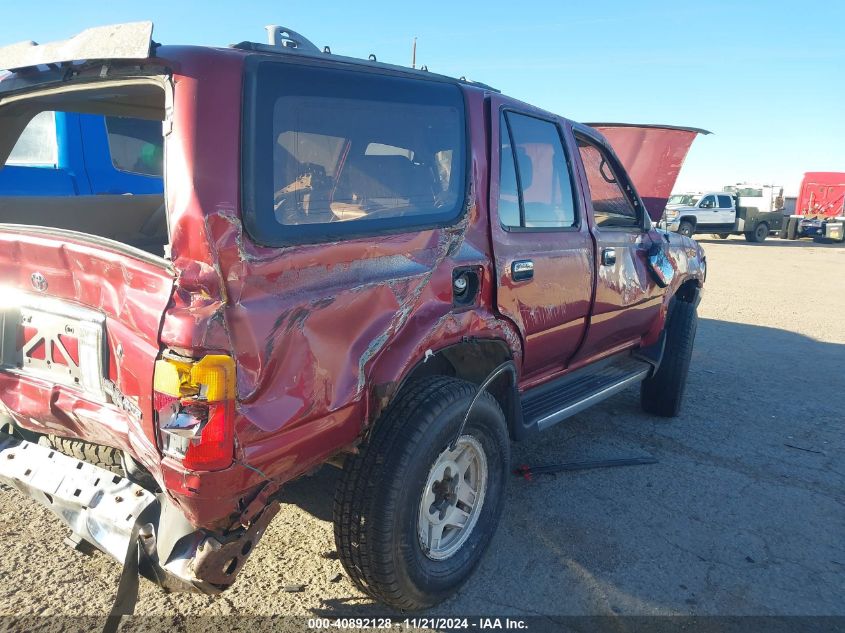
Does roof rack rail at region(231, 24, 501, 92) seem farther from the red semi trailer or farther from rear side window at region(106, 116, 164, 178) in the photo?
the red semi trailer

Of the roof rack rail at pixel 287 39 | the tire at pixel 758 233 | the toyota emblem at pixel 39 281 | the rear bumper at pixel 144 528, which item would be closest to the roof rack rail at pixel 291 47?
the roof rack rail at pixel 287 39

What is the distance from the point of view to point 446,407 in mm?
2332

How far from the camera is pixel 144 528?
190 cm

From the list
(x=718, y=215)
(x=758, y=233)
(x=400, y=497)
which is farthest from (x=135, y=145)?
(x=758, y=233)

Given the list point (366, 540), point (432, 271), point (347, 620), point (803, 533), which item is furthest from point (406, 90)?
point (803, 533)

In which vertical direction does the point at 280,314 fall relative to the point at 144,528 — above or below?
above

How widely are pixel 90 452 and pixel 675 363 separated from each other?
A: 3.76m

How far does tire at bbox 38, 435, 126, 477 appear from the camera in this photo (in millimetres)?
2217

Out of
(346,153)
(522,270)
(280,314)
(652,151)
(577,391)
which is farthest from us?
(652,151)

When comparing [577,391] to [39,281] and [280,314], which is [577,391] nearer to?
[280,314]

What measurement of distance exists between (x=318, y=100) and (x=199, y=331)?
0.89 meters

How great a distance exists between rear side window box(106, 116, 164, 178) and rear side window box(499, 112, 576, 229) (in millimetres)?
3816

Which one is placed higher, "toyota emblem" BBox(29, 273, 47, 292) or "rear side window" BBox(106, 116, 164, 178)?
"rear side window" BBox(106, 116, 164, 178)

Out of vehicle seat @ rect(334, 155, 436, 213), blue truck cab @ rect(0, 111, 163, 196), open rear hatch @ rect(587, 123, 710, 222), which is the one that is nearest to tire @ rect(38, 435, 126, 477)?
vehicle seat @ rect(334, 155, 436, 213)
